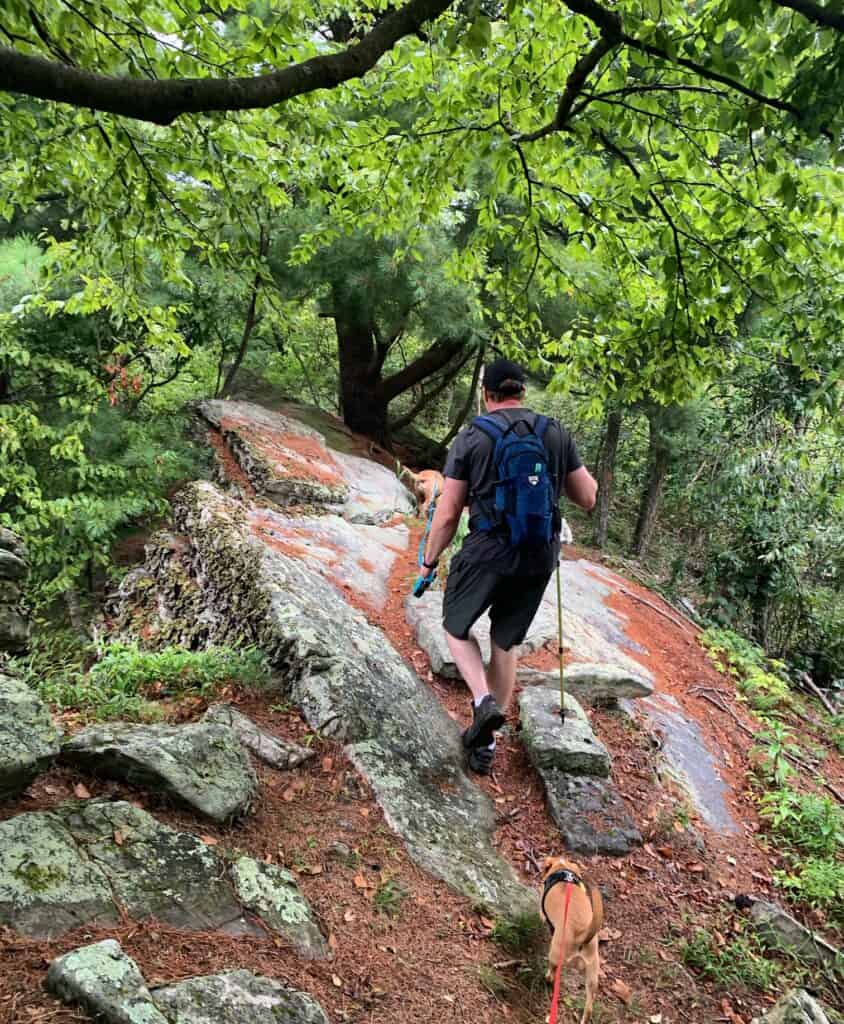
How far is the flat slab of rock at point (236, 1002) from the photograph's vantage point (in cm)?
174

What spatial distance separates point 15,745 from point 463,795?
7.81 ft

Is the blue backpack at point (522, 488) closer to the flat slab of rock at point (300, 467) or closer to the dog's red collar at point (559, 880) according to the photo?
the dog's red collar at point (559, 880)

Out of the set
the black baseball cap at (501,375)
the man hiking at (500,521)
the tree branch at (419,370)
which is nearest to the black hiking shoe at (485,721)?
the man hiking at (500,521)

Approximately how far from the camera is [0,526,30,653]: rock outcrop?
306cm

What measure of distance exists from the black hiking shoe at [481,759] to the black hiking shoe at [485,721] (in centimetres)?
15

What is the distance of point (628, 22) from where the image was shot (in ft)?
8.96

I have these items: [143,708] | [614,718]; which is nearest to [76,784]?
[143,708]

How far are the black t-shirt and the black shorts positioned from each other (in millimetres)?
75

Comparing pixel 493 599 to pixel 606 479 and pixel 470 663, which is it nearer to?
pixel 470 663

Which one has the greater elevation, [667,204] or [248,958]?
[667,204]

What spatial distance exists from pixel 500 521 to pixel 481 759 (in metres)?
1.59

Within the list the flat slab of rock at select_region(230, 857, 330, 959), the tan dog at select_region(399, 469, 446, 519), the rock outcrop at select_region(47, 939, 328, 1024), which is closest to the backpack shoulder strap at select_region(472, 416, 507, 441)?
the flat slab of rock at select_region(230, 857, 330, 959)

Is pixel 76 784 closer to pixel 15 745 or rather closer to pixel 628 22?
pixel 15 745

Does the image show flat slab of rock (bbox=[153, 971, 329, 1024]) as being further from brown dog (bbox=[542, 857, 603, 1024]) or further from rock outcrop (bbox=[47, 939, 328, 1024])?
brown dog (bbox=[542, 857, 603, 1024])
